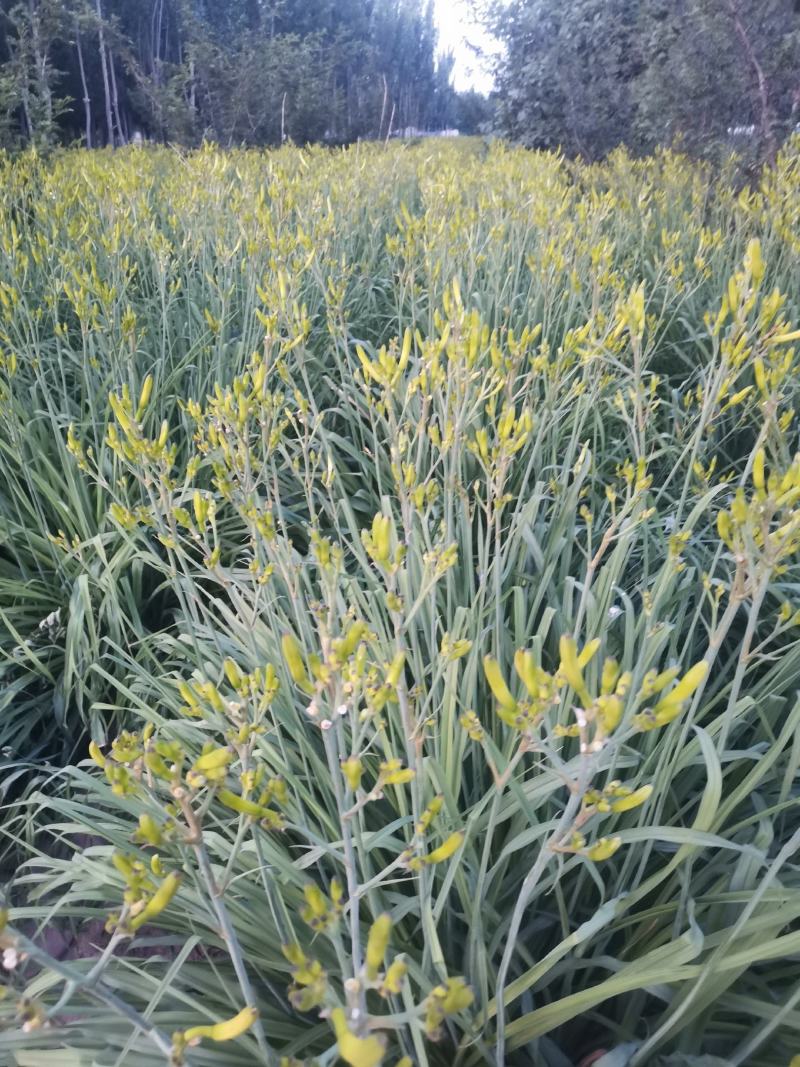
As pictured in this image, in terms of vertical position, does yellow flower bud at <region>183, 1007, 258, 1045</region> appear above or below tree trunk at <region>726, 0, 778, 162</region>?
below

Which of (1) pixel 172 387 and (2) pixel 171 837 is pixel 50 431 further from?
(2) pixel 171 837

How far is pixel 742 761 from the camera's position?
136cm

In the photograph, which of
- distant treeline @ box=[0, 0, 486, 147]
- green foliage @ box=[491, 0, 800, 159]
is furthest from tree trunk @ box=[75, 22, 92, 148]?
green foliage @ box=[491, 0, 800, 159]

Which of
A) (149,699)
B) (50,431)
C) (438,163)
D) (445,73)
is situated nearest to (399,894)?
(149,699)

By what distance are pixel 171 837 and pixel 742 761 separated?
1106mm

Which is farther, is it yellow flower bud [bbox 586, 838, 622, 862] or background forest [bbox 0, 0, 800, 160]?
background forest [bbox 0, 0, 800, 160]

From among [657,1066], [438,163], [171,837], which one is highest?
[438,163]

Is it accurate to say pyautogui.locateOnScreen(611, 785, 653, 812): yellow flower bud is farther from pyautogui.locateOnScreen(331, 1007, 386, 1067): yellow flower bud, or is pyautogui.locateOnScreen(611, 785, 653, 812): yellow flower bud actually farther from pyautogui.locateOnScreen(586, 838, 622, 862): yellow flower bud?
pyautogui.locateOnScreen(331, 1007, 386, 1067): yellow flower bud

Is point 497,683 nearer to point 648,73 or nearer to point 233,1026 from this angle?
point 233,1026

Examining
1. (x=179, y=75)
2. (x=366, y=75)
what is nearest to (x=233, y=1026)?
(x=179, y=75)

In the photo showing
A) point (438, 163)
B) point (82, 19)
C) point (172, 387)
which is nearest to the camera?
point (172, 387)

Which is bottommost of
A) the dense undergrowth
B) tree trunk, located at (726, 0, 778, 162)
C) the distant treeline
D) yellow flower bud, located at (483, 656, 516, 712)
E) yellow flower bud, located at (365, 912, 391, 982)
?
the dense undergrowth

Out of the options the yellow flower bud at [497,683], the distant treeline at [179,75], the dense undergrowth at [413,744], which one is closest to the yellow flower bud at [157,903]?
the dense undergrowth at [413,744]

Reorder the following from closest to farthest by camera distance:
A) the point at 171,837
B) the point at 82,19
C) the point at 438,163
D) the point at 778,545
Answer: the point at 171,837, the point at 778,545, the point at 438,163, the point at 82,19
